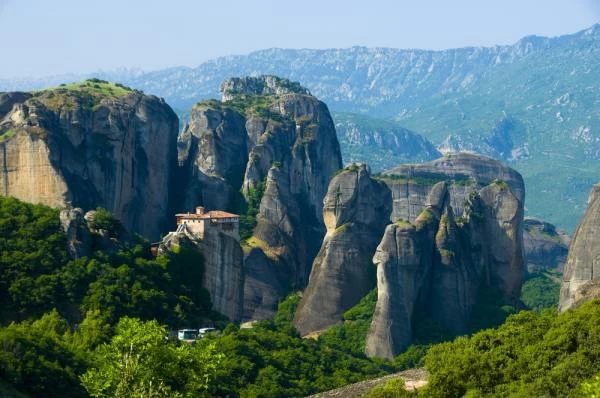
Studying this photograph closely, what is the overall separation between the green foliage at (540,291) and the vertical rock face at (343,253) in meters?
15.2

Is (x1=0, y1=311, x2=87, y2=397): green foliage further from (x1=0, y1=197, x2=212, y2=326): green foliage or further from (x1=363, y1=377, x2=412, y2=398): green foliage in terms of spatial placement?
(x1=363, y1=377, x2=412, y2=398): green foliage

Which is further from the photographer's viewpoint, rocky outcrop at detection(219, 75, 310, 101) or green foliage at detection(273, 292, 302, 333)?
rocky outcrop at detection(219, 75, 310, 101)

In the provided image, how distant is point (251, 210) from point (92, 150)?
14.4 meters

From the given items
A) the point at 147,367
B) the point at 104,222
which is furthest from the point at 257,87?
the point at 147,367

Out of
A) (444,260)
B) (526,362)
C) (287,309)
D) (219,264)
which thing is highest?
(526,362)

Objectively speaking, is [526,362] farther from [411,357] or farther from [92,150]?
[92,150]

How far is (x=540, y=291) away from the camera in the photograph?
107 metres

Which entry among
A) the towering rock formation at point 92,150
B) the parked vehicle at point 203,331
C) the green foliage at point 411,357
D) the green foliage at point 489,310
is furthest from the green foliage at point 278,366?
the green foliage at point 489,310

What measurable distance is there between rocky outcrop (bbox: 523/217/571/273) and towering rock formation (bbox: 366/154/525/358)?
27.5 metres

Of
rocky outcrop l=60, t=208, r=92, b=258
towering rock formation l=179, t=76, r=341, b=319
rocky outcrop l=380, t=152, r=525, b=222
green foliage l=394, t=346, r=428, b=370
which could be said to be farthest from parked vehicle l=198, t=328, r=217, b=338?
rocky outcrop l=380, t=152, r=525, b=222

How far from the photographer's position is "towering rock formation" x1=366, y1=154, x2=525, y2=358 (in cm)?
8206

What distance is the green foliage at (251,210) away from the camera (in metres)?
94.5

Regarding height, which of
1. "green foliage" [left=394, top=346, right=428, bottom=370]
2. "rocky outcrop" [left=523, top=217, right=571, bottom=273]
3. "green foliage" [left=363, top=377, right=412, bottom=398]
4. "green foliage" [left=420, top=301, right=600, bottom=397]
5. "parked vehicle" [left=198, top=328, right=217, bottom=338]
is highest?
"green foliage" [left=420, top=301, right=600, bottom=397]

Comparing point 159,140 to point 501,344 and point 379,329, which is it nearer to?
point 379,329
